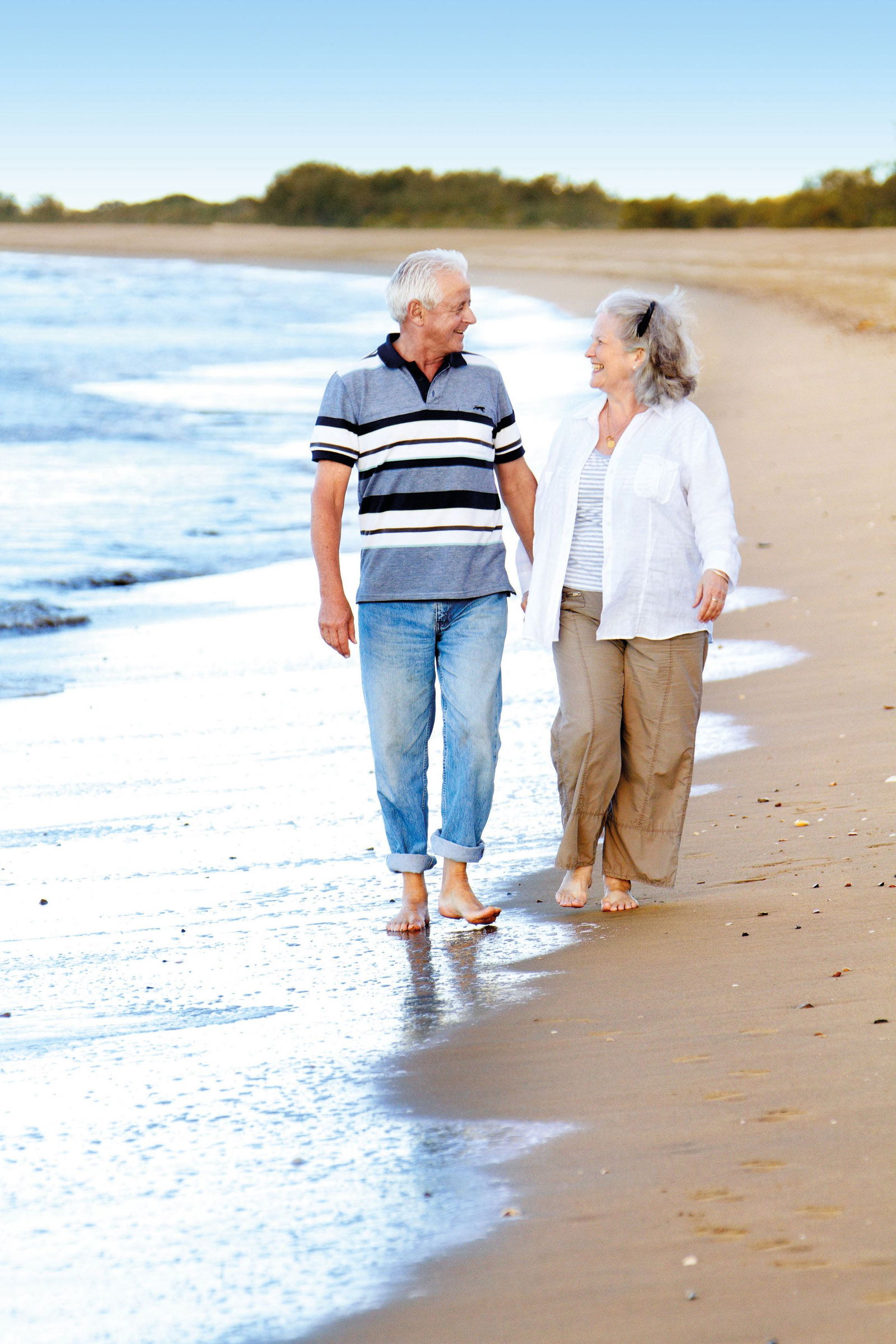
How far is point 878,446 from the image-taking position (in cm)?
1273

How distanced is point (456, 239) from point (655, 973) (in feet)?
235

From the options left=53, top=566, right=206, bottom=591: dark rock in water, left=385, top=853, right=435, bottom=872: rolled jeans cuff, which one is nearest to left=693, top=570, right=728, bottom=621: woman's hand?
left=385, top=853, right=435, bottom=872: rolled jeans cuff

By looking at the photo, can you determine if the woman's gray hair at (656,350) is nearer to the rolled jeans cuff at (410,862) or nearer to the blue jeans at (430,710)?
the blue jeans at (430,710)

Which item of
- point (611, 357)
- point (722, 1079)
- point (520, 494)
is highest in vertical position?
point (611, 357)

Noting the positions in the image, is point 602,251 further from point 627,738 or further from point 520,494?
point 627,738

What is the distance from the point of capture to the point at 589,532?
4445 millimetres

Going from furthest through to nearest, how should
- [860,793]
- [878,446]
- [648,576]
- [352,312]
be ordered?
[352,312] → [878,446] → [860,793] → [648,576]

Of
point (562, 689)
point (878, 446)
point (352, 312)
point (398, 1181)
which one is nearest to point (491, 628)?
point (562, 689)

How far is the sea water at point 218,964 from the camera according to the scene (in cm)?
270

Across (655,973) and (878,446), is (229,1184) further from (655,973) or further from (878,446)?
(878,446)

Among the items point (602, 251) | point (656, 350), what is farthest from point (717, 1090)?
point (602, 251)

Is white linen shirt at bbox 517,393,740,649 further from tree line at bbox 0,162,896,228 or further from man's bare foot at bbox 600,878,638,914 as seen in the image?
tree line at bbox 0,162,896,228

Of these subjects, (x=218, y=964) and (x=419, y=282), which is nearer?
(x=218, y=964)

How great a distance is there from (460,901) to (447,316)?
147cm
